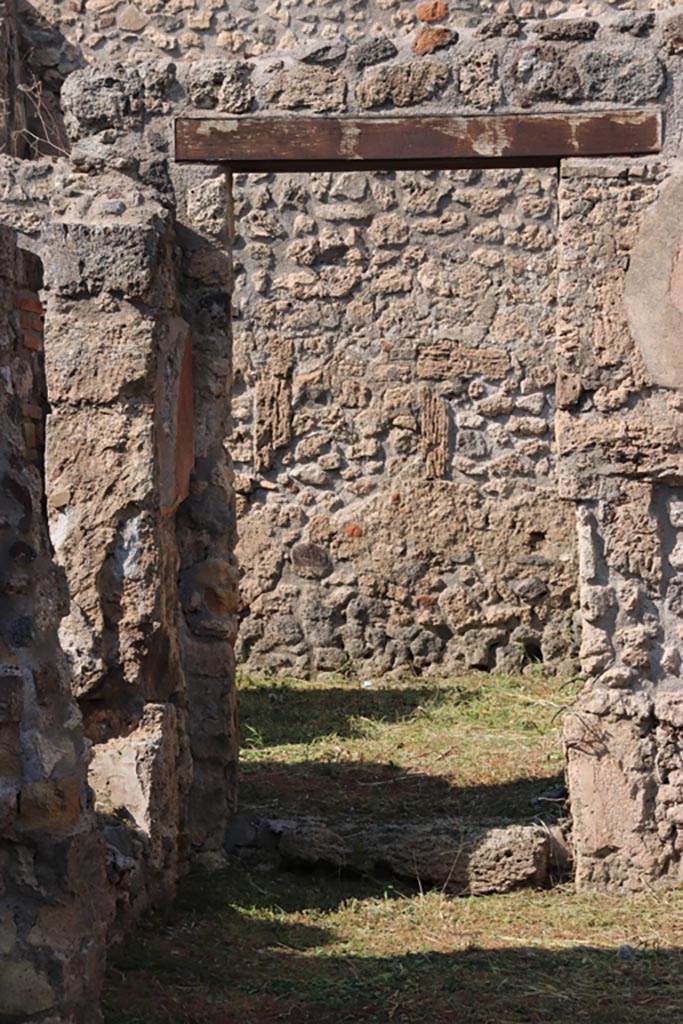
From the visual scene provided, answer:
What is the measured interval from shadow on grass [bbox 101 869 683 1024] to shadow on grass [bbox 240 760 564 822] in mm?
1130

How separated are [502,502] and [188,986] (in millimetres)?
4591

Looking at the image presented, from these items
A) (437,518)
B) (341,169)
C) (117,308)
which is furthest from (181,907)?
(437,518)

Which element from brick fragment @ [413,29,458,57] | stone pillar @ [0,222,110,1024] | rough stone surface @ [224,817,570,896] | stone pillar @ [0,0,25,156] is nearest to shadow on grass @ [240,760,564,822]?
rough stone surface @ [224,817,570,896]

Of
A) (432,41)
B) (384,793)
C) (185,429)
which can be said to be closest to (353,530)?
(384,793)

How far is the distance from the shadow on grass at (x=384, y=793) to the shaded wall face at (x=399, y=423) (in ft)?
5.77

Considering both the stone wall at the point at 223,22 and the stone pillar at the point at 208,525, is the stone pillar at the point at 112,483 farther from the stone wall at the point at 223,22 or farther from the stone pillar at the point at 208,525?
the stone wall at the point at 223,22

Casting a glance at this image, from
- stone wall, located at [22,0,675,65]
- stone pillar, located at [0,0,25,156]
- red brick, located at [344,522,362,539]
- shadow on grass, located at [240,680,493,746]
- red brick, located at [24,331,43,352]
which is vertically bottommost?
shadow on grass, located at [240,680,493,746]

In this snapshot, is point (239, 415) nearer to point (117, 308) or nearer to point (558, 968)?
point (117, 308)

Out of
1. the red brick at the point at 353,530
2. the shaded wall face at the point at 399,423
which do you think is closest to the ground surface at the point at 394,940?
the shaded wall face at the point at 399,423

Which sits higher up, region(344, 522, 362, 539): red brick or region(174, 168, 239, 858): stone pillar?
region(174, 168, 239, 858): stone pillar

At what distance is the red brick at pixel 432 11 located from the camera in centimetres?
844

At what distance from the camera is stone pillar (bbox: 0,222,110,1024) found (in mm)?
2988

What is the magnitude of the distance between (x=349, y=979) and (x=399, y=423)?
4482mm

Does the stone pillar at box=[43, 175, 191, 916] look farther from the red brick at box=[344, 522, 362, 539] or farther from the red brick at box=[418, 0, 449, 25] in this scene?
the red brick at box=[418, 0, 449, 25]
